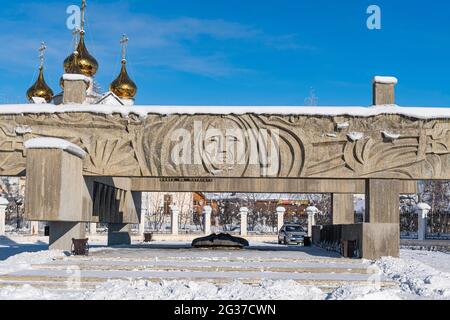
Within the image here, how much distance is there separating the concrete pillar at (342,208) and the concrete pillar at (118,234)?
9328 mm

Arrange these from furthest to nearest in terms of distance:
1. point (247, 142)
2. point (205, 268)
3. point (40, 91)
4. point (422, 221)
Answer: point (40, 91)
point (422, 221)
point (247, 142)
point (205, 268)

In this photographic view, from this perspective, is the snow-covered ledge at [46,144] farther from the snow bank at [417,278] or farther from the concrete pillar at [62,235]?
the snow bank at [417,278]

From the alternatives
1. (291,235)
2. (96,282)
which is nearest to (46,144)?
(96,282)

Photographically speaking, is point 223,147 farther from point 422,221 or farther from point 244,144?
point 422,221

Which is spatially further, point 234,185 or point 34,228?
point 34,228

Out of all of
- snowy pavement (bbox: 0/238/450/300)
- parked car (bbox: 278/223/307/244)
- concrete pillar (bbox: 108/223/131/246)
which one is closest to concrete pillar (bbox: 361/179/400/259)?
snowy pavement (bbox: 0/238/450/300)

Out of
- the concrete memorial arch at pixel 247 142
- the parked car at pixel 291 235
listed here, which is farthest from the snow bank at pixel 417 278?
the parked car at pixel 291 235

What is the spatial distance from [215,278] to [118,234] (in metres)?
14.7

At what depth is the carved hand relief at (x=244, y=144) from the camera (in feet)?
57.4

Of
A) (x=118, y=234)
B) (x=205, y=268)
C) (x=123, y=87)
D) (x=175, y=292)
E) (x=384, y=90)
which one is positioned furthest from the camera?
(x=123, y=87)

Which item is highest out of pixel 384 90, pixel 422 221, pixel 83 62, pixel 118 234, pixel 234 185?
pixel 83 62

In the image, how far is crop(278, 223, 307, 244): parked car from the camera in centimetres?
3109

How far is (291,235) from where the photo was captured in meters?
31.3
